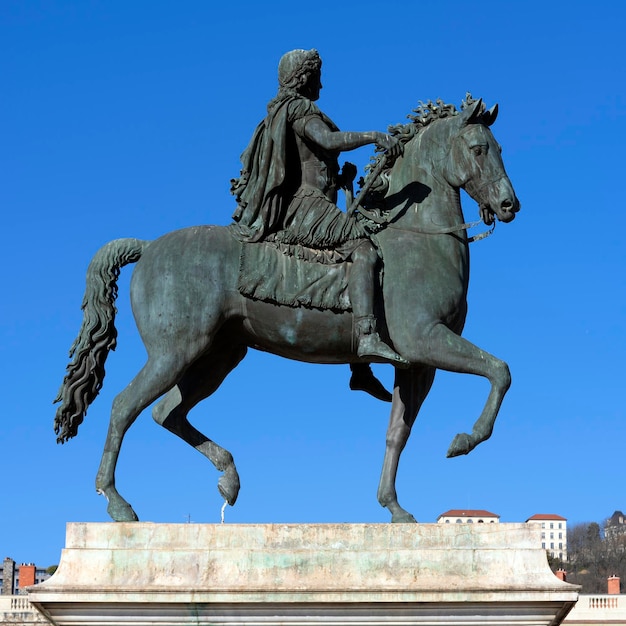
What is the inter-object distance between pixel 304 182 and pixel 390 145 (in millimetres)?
854

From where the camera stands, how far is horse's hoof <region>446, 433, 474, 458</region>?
1252cm

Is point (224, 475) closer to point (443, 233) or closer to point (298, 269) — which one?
point (298, 269)

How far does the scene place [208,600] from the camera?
12148 mm

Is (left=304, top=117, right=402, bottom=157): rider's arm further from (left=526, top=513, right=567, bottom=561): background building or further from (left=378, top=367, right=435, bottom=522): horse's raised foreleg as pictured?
(left=526, top=513, right=567, bottom=561): background building

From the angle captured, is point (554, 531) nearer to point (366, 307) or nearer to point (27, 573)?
point (27, 573)

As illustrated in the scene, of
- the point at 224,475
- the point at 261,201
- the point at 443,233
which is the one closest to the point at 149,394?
the point at 224,475

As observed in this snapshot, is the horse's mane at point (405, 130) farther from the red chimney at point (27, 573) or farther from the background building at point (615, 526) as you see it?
the background building at point (615, 526)

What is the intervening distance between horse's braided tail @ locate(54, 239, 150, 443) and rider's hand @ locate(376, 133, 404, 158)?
91.2 inches

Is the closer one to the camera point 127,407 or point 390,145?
point 127,407

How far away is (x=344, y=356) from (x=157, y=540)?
2.34m

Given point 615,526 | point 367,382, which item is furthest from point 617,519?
point 367,382

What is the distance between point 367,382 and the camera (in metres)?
14.0

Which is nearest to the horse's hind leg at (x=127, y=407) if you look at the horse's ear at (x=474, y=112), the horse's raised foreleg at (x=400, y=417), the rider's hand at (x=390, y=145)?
the horse's raised foreleg at (x=400, y=417)

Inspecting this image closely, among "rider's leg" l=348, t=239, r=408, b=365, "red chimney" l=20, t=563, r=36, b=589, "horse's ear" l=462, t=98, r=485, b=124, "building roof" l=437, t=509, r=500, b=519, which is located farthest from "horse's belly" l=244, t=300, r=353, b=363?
"building roof" l=437, t=509, r=500, b=519
